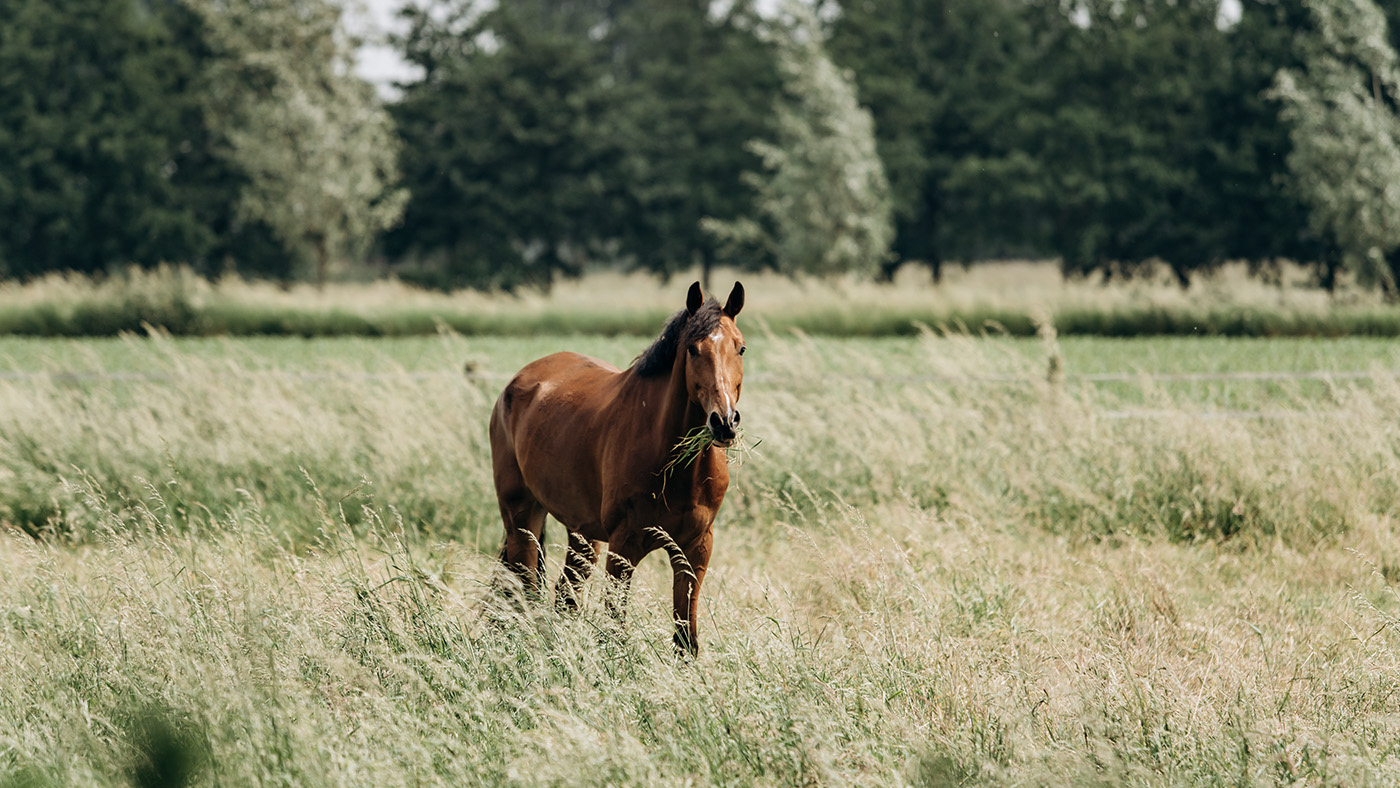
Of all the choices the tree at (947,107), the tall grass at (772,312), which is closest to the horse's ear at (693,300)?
the tall grass at (772,312)

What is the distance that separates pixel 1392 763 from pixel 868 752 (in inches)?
64.7

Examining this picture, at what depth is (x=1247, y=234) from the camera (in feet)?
135

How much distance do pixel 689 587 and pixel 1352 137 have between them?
2903cm

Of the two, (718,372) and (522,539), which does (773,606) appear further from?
(718,372)

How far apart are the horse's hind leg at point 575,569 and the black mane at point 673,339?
2.61ft

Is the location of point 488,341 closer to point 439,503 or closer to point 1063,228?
point 439,503

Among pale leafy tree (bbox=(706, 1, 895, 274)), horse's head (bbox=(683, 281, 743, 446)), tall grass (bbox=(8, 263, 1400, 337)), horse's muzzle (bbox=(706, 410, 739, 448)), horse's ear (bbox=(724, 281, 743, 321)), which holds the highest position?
pale leafy tree (bbox=(706, 1, 895, 274))

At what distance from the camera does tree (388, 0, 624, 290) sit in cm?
4884

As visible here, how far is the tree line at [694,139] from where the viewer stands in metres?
34.4

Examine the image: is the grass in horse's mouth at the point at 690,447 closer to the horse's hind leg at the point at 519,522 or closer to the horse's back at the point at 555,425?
the horse's back at the point at 555,425

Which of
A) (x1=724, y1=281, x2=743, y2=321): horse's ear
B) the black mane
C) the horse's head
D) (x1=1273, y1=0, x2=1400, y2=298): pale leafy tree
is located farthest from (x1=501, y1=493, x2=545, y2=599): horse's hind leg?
(x1=1273, y1=0, x2=1400, y2=298): pale leafy tree

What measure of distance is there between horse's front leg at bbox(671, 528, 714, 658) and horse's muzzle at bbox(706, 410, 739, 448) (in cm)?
78

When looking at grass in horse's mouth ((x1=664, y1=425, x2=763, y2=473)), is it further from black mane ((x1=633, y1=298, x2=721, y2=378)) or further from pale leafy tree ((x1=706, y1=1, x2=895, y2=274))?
pale leafy tree ((x1=706, y1=1, x2=895, y2=274))

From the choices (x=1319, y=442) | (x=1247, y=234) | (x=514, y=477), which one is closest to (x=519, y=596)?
(x=514, y=477)
